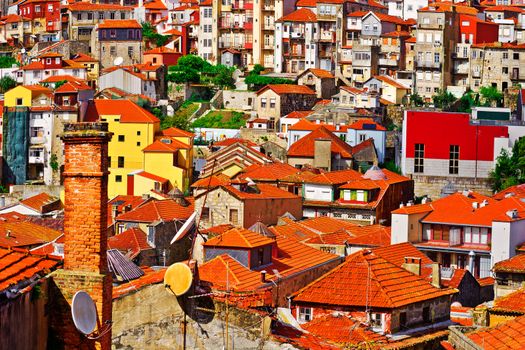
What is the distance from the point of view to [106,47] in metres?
99.8

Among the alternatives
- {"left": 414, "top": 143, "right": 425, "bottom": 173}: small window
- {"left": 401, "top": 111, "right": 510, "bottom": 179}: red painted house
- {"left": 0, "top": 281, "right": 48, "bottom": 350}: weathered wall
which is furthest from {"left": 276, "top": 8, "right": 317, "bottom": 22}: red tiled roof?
{"left": 0, "top": 281, "right": 48, "bottom": 350}: weathered wall

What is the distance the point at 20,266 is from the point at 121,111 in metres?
59.5

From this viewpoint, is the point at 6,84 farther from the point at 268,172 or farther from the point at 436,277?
the point at 436,277

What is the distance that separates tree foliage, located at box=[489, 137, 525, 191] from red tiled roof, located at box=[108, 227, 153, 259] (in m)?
19.1

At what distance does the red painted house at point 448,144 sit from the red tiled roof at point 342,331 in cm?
3998

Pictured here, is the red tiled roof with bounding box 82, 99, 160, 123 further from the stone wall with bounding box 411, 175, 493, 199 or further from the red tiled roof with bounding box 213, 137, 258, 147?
the stone wall with bounding box 411, 175, 493, 199

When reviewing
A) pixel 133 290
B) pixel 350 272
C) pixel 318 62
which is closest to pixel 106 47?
pixel 318 62

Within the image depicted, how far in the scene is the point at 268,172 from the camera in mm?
64312

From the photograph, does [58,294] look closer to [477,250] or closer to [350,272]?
[350,272]

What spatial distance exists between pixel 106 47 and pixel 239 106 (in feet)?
43.1

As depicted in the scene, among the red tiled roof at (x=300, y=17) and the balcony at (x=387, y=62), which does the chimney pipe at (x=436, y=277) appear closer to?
the balcony at (x=387, y=62)

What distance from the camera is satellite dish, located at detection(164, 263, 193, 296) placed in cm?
2139

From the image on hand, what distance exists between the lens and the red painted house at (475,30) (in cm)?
9450

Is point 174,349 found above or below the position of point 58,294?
below
